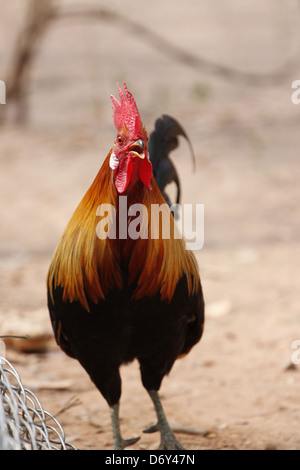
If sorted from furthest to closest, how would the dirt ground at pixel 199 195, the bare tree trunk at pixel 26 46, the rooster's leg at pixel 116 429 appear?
the bare tree trunk at pixel 26 46, the dirt ground at pixel 199 195, the rooster's leg at pixel 116 429

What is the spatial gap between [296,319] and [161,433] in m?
1.96

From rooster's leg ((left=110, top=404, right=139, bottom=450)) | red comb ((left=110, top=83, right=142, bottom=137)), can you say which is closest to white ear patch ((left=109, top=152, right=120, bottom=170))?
red comb ((left=110, top=83, right=142, bottom=137))

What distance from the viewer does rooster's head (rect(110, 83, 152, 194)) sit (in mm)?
2439

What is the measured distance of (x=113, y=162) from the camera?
98.9 inches

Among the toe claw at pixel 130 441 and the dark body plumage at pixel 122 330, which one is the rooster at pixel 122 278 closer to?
the dark body plumage at pixel 122 330

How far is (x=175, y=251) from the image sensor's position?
2695 millimetres

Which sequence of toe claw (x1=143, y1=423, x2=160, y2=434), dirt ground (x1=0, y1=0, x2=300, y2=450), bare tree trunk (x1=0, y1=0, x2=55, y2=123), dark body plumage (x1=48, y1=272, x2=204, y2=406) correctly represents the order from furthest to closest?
bare tree trunk (x1=0, y1=0, x2=55, y2=123) → dirt ground (x1=0, y1=0, x2=300, y2=450) → toe claw (x1=143, y1=423, x2=160, y2=434) → dark body plumage (x1=48, y1=272, x2=204, y2=406)

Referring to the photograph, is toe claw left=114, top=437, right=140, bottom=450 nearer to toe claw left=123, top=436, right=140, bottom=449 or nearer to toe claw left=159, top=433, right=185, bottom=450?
toe claw left=123, top=436, right=140, bottom=449

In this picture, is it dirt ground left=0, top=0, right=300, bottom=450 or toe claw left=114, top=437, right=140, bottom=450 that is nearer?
toe claw left=114, top=437, right=140, bottom=450

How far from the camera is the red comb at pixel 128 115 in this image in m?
2.47

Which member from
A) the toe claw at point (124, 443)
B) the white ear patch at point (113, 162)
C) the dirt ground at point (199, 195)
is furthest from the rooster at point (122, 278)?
the dirt ground at point (199, 195)
